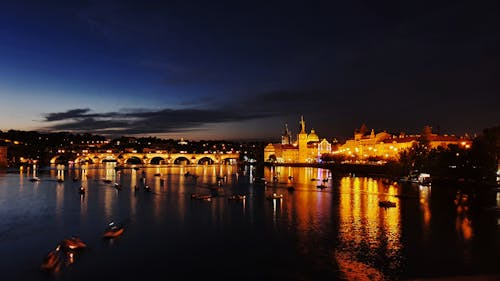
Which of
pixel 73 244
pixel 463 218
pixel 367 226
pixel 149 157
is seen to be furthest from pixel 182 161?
pixel 73 244

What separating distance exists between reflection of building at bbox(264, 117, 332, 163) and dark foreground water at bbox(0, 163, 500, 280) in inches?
4157

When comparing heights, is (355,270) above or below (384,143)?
below

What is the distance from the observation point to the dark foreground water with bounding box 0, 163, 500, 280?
18859 millimetres

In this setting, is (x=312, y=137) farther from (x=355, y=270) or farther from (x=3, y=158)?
(x=355, y=270)

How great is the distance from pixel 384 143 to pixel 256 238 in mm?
98902

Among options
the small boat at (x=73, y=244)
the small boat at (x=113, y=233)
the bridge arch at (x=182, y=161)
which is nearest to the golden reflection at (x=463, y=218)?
the small boat at (x=113, y=233)

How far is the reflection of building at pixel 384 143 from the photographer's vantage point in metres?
103

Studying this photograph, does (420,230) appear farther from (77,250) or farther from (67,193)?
(67,193)

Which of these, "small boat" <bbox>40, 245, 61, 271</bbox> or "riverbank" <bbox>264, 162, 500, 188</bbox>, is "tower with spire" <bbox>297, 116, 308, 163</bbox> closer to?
"riverbank" <bbox>264, 162, 500, 188</bbox>

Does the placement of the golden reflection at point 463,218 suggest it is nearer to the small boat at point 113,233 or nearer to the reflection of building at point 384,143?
the small boat at point 113,233

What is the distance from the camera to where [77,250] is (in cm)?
A: 2166

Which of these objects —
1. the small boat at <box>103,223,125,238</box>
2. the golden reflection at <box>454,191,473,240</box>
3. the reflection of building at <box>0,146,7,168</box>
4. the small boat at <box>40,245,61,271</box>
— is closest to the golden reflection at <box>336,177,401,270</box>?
the golden reflection at <box>454,191,473,240</box>

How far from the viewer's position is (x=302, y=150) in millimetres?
153125

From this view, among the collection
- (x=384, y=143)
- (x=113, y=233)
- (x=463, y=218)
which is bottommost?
(x=463, y=218)
